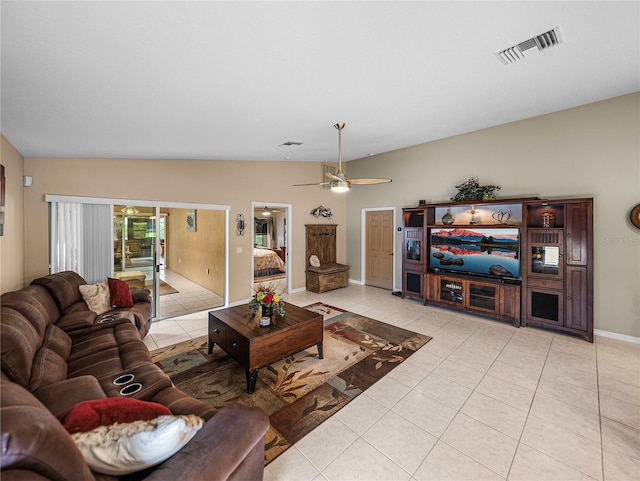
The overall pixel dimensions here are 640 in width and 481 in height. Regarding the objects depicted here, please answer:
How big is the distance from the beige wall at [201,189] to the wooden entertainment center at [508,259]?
8.24ft

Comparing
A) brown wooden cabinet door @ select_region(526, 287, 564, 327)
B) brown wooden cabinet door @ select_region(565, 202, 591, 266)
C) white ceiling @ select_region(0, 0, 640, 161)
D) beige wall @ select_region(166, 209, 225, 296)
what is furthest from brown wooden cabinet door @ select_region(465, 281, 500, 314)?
beige wall @ select_region(166, 209, 225, 296)

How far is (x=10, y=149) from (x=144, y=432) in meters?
3.81

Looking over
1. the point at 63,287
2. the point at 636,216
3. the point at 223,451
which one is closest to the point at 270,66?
the point at 223,451

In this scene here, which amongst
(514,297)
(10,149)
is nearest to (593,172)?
(514,297)

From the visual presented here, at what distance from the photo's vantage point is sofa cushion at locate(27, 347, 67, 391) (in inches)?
72.8

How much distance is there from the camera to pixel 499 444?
211 cm

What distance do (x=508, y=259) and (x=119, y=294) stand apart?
5.98 m

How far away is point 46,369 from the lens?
2.00 m

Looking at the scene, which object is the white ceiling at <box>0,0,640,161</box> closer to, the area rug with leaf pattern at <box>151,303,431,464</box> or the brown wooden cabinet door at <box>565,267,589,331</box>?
the brown wooden cabinet door at <box>565,267,589,331</box>

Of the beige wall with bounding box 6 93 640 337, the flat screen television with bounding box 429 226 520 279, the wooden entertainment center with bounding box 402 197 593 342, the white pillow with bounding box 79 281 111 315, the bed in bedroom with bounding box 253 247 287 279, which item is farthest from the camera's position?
the bed in bedroom with bounding box 253 247 287 279

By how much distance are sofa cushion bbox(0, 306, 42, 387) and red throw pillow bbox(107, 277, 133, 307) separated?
5.04 ft

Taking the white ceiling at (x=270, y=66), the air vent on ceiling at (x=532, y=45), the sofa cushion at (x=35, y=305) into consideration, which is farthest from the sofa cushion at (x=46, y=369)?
the air vent on ceiling at (x=532, y=45)

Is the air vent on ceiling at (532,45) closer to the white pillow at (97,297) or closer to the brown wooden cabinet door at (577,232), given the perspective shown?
the brown wooden cabinet door at (577,232)

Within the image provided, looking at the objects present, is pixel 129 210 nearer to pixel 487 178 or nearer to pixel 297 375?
pixel 297 375
